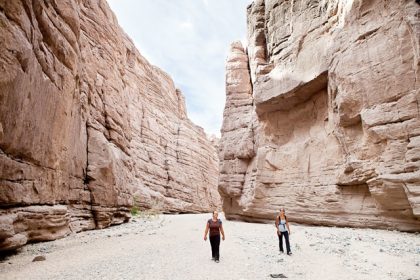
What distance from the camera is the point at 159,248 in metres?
9.19

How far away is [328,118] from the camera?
16.1 metres

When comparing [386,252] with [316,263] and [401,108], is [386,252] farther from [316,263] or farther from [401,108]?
[401,108]

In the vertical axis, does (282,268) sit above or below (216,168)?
below

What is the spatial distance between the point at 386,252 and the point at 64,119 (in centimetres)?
1257

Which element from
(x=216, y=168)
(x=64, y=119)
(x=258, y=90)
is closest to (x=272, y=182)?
(x=258, y=90)

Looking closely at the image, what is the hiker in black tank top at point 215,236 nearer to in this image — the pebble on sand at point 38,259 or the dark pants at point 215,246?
the dark pants at point 215,246

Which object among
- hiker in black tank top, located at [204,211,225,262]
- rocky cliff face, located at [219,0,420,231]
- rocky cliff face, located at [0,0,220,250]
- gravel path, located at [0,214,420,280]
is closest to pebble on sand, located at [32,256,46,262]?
gravel path, located at [0,214,420,280]

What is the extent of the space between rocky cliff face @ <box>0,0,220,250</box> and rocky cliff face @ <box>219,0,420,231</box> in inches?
387

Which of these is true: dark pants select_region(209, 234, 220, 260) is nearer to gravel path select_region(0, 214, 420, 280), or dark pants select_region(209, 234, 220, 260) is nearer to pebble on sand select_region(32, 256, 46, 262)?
gravel path select_region(0, 214, 420, 280)

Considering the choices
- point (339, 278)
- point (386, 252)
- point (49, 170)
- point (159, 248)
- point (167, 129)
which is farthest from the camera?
point (167, 129)

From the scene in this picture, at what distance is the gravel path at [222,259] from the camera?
6.16 m

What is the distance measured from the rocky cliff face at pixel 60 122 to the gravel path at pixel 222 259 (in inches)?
52.2

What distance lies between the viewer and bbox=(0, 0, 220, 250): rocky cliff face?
296 inches

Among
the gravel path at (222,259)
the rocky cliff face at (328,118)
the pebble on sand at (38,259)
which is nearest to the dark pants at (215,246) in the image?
the gravel path at (222,259)
